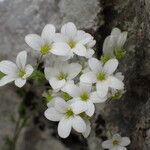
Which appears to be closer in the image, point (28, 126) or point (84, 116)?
point (84, 116)

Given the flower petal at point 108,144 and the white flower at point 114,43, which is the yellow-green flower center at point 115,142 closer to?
the flower petal at point 108,144

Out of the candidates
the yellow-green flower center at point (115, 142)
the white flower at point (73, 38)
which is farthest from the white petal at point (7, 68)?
the yellow-green flower center at point (115, 142)

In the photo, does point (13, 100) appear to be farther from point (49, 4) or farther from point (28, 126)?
point (49, 4)

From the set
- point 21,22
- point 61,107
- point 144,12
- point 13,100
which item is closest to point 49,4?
point 21,22

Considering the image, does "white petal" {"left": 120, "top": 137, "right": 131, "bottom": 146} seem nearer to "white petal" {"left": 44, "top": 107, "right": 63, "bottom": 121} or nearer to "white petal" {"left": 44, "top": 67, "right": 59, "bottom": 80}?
"white petal" {"left": 44, "top": 107, "right": 63, "bottom": 121}

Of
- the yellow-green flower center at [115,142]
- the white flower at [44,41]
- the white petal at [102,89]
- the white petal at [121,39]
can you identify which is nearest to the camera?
the white petal at [102,89]

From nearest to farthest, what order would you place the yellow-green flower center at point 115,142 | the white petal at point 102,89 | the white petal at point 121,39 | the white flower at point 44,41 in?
the white petal at point 102,89, the white flower at point 44,41, the white petal at point 121,39, the yellow-green flower center at point 115,142

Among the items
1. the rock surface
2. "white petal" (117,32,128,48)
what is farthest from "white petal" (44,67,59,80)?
the rock surface
